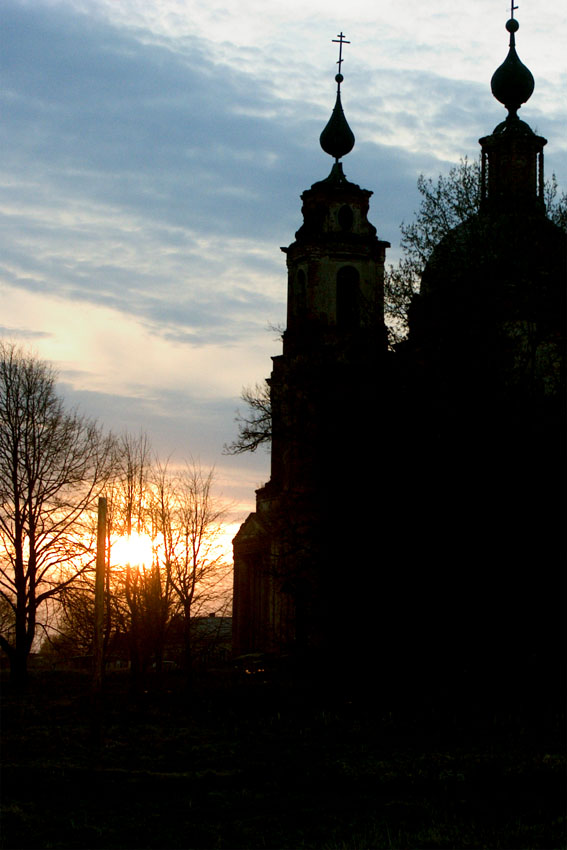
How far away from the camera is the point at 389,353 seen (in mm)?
26953

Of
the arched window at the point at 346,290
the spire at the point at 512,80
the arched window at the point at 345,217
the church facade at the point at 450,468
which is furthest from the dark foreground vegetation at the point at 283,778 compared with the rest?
the spire at the point at 512,80

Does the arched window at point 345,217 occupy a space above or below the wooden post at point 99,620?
above

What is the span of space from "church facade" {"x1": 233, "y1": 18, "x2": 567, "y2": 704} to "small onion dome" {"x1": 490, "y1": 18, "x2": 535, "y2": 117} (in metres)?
15.7

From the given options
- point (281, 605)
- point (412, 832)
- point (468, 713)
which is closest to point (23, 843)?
point (412, 832)

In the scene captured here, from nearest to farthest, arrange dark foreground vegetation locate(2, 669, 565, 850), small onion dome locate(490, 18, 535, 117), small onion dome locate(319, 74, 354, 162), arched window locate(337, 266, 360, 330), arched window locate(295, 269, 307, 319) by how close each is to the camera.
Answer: dark foreground vegetation locate(2, 669, 565, 850)
small onion dome locate(490, 18, 535, 117)
arched window locate(337, 266, 360, 330)
arched window locate(295, 269, 307, 319)
small onion dome locate(319, 74, 354, 162)

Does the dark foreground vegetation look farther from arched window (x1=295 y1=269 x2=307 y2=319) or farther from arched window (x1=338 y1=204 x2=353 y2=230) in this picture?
arched window (x1=338 y1=204 x2=353 y2=230)

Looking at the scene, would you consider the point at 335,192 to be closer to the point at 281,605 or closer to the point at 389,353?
the point at 281,605

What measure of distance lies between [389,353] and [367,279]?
18.8 metres

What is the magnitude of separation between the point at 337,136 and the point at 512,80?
22.7ft

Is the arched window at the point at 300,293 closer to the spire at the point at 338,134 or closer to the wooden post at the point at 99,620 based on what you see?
the spire at the point at 338,134

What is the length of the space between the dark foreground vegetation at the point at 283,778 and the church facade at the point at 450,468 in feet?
6.54

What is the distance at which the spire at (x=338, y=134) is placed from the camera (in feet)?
153

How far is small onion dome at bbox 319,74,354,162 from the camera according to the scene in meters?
46.5

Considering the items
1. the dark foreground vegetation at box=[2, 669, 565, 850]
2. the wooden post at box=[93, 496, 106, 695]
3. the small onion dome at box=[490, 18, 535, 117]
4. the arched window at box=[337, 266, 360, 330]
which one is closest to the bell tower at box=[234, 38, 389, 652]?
the arched window at box=[337, 266, 360, 330]
